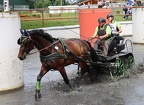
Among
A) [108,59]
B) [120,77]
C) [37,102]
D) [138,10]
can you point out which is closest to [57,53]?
[37,102]

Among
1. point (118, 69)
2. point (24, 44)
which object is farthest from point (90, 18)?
point (24, 44)

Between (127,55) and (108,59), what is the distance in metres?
1.09

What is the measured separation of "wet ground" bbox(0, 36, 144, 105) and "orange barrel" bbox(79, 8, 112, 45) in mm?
5678

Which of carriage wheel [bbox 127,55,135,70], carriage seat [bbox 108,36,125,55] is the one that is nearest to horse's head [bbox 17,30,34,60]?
carriage seat [bbox 108,36,125,55]

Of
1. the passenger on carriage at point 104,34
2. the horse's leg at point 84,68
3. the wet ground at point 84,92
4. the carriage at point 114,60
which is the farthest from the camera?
the passenger on carriage at point 104,34

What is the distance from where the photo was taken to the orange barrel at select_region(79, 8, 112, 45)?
52.1 ft

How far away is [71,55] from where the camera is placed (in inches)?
338

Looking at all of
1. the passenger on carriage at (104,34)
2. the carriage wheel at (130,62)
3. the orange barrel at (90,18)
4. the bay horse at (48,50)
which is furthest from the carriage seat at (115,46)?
the orange barrel at (90,18)

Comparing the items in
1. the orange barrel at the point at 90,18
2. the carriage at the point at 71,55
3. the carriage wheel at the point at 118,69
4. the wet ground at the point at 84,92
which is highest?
the orange barrel at the point at 90,18

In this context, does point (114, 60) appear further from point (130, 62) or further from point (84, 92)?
point (84, 92)

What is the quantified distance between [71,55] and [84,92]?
1015mm

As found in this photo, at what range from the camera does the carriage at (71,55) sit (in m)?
8.00

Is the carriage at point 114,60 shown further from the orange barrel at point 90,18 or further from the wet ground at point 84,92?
the orange barrel at point 90,18

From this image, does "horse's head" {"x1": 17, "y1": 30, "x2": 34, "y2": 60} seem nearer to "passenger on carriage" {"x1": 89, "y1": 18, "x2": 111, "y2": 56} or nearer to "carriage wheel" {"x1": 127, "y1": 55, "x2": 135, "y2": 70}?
"passenger on carriage" {"x1": 89, "y1": 18, "x2": 111, "y2": 56}
